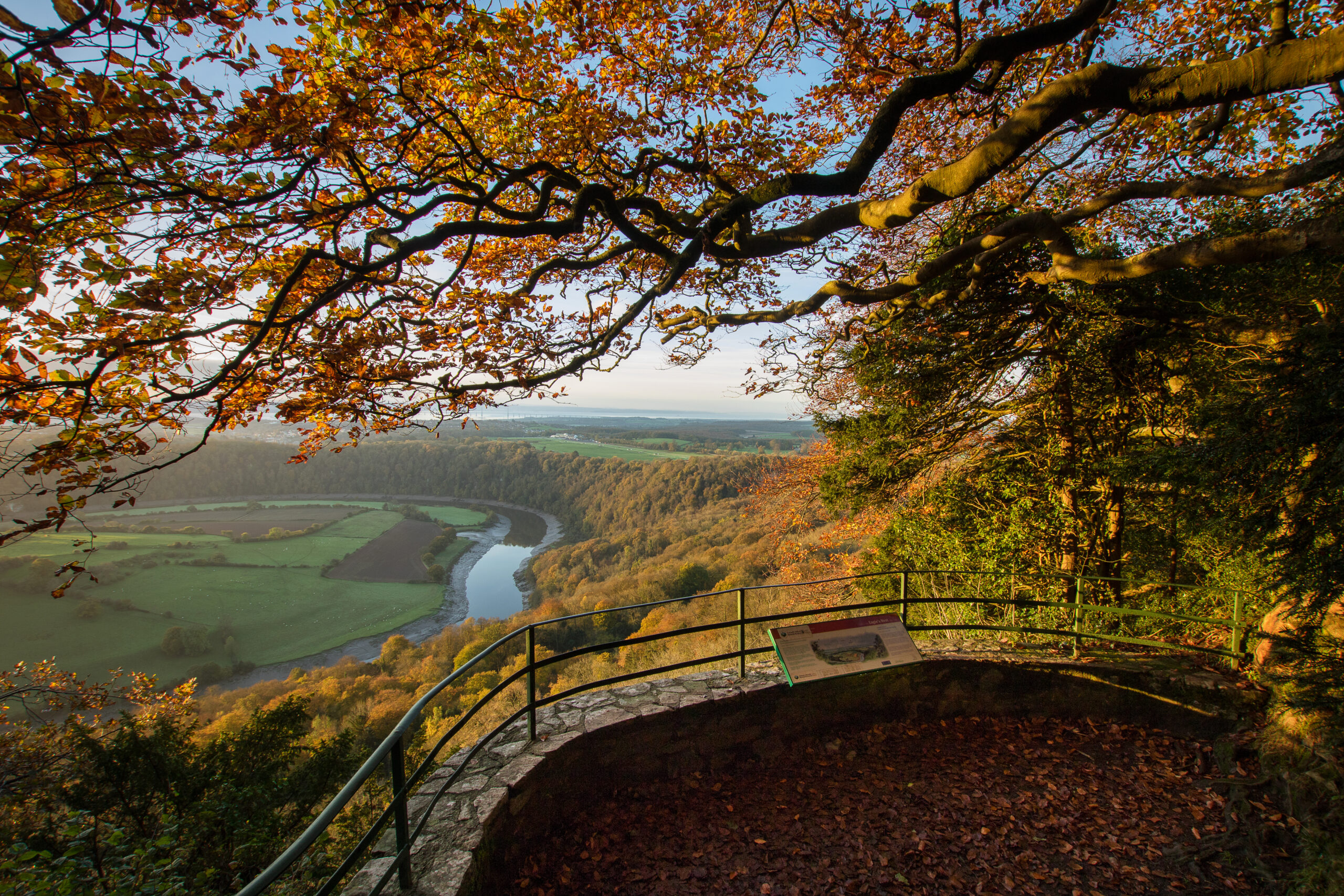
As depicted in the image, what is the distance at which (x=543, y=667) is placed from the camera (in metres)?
3.82

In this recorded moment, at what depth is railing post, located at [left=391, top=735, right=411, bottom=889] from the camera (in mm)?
1855

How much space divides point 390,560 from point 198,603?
13.8 meters

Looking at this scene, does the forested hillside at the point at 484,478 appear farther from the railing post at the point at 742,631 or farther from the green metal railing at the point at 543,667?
the railing post at the point at 742,631

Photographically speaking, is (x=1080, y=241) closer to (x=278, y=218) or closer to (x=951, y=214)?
(x=951, y=214)

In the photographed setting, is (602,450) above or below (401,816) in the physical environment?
below

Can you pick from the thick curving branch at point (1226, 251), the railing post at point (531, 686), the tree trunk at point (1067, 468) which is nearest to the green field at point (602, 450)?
the tree trunk at point (1067, 468)

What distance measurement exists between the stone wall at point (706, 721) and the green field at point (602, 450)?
158 feet

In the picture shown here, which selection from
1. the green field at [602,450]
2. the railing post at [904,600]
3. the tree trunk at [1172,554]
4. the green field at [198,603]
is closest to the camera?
the railing post at [904,600]

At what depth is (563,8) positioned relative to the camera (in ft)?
12.8

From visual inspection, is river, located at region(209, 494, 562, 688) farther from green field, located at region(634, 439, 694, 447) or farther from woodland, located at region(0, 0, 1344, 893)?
woodland, located at region(0, 0, 1344, 893)

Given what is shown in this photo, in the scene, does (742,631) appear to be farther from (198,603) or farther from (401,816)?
(198,603)

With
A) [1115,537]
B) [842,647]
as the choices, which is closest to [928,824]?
[842,647]

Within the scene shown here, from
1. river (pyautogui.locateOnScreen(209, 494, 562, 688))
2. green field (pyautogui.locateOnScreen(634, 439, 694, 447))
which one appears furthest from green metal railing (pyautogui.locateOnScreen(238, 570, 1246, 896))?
green field (pyautogui.locateOnScreen(634, 439, 694, 447))

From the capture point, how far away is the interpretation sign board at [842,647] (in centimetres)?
350
